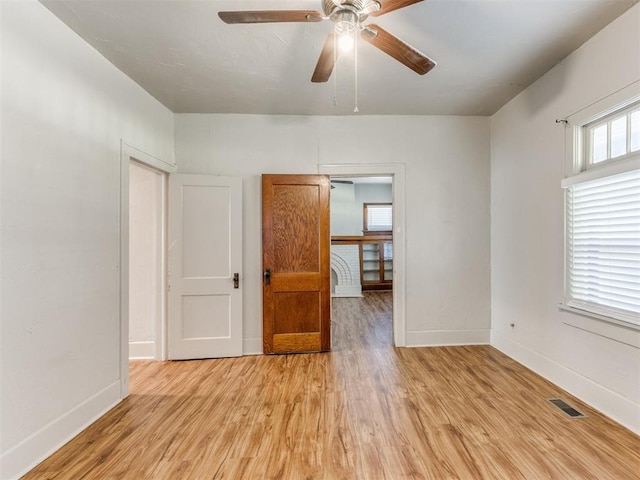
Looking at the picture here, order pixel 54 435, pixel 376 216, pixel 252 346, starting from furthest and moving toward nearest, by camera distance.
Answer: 1. pixel 376 216
2. pixel 252 346
3. pixel 54 435

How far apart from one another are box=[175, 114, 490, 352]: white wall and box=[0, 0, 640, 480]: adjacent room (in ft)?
0.08

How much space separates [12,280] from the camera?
5.11 feet

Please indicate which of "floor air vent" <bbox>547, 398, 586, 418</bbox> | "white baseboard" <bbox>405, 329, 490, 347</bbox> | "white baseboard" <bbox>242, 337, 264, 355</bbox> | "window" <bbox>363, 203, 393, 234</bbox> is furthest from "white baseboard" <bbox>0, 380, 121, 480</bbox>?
"window" <bbox>363, 203, 393, 234</bbox>

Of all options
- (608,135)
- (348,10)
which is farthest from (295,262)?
(608,135)

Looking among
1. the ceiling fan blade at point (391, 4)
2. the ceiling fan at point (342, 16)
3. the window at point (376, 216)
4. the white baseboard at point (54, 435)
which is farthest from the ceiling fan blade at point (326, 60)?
the window at point (376, 216)

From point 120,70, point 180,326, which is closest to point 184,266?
point 180,326

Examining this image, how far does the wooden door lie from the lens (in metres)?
3.19

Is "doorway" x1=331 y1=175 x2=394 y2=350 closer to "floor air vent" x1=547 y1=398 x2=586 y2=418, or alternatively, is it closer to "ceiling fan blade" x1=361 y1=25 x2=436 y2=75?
"floor air vent" x1=547 y1=398 x2=586 y2=418

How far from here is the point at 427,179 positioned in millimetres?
3393

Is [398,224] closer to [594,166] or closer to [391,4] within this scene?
[594,166]

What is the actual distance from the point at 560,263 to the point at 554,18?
1.82 m

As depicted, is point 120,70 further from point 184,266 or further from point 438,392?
point 438,392

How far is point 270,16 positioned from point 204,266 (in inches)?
95.3

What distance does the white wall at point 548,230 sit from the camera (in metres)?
1.93
